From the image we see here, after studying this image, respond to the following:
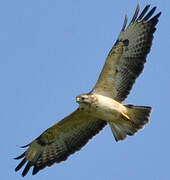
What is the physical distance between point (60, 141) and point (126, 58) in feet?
7.95

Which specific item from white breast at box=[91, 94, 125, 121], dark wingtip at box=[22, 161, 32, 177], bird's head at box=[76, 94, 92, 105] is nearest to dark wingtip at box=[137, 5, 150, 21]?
white breast at box=[91, 94, 125, 121]

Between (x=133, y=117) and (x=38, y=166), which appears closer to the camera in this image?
(x=133, y=117)

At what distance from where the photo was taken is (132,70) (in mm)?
10453

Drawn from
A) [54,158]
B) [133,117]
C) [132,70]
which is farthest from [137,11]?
[54,158]

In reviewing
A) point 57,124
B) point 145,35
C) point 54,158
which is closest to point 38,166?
point 54,158

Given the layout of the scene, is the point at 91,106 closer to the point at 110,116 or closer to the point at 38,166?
the point at 110,116

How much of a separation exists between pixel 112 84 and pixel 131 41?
102 centimetres

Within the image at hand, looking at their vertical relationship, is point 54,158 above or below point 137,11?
below

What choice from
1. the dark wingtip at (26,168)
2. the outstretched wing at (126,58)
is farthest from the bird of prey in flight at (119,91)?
the dark wingtip at (26,168)

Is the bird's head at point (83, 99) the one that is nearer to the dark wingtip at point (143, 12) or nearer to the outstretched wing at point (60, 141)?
the outstretched wing at point (60, 141)

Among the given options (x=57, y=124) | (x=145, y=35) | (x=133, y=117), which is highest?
(x=145, y=35)

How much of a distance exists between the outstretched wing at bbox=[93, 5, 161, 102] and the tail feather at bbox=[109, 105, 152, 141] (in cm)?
39

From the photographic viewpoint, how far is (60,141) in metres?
11.3

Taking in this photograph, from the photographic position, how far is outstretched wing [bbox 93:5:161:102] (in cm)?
1048
